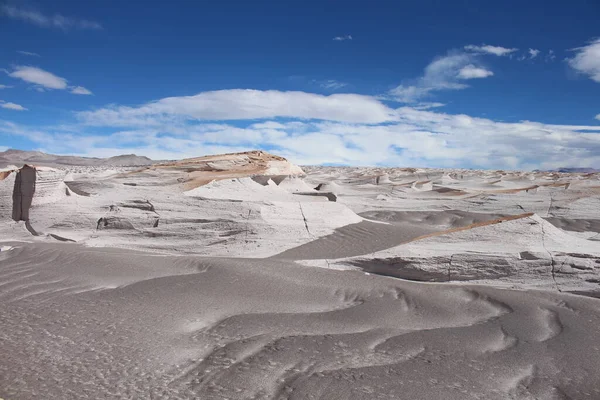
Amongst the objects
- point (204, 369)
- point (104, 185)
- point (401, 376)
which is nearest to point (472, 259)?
point (401, 376)

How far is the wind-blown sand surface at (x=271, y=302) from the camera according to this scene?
8.20 ft

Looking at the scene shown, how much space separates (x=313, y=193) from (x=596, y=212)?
6.77 m

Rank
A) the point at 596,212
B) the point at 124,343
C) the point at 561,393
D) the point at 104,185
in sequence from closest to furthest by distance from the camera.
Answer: the point at 561,393, the point at 124,343, the point at 104,185, the point at 596,212

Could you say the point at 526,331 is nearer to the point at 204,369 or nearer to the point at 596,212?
the point at 204,369

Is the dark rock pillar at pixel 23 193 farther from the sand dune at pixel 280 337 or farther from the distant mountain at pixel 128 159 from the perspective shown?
the distant mountain at pixel 128 159

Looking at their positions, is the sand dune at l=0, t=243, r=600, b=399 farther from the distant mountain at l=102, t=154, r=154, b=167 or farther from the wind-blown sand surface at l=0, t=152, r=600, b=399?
the distant mountain at l=102, t=154, r=154, b=167

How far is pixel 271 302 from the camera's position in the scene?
12.5 feet

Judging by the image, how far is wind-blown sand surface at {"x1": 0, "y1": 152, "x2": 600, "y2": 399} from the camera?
2500mm

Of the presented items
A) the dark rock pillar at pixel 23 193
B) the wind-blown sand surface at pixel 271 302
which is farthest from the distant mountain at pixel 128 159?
the wind-blown sand surface at pixel 271 302

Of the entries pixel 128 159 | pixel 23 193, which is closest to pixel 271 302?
pixel 23 193

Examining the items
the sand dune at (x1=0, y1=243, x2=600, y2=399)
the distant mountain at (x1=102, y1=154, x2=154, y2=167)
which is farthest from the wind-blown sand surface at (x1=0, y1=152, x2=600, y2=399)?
the distant mountain at (x1=102, y1=154, x2=154, y2=167)

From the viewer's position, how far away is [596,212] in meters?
10.4

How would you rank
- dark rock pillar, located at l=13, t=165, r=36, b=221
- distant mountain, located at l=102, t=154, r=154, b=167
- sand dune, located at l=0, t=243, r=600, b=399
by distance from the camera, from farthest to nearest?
distant mountain, located at l=102, t=154, r=154, b=167
dark rock pillar, located at l=13, t=165, r=36, b=221
sand dune, located at l=0, t=243, r=600, b=399

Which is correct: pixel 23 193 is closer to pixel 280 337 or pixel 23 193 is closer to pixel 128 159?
pixel 280 337
